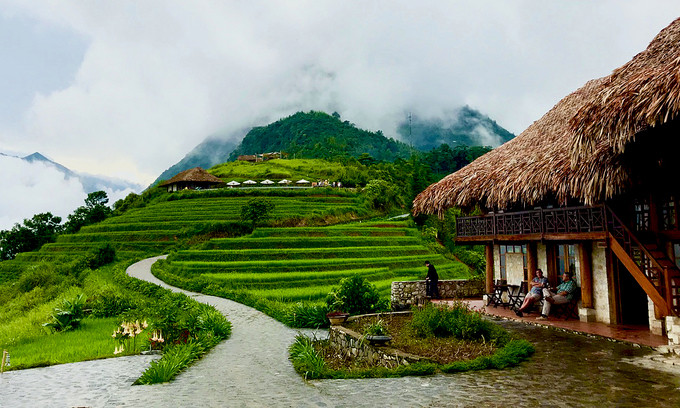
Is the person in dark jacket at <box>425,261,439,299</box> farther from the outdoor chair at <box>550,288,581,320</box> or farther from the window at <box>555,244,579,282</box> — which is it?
the outdoor chair at <box>550,288,581,320</box>

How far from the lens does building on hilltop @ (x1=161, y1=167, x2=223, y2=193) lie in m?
59.7

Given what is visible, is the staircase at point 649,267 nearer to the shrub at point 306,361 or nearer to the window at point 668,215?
the window at point 668,215

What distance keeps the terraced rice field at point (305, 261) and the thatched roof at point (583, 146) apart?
7852 mm

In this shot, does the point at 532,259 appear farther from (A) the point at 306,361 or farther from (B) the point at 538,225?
(A) the point at 306,361

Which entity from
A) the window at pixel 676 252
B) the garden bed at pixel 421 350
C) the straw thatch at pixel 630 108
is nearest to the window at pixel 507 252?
the window at pixel 676 252

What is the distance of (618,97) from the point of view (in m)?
7.44

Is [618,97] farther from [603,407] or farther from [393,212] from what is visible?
[393,212]

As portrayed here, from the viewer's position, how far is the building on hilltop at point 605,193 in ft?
24.8

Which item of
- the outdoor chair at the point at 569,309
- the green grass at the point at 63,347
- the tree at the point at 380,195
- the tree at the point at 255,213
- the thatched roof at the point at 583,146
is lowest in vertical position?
the green grass at the point at 63,347

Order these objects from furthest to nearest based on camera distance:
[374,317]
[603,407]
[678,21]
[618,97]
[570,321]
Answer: [374,317], [570,321], [678,21], [618,97], [603,407]

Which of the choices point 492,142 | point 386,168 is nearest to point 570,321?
point 386,168

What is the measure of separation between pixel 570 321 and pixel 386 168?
2523 inches

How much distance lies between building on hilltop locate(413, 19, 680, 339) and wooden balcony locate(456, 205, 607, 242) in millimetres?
29

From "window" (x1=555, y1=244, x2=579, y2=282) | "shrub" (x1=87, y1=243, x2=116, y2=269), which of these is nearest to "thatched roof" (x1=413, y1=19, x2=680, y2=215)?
"window" (x1=555, y1=244, x2=579, y2=282)
